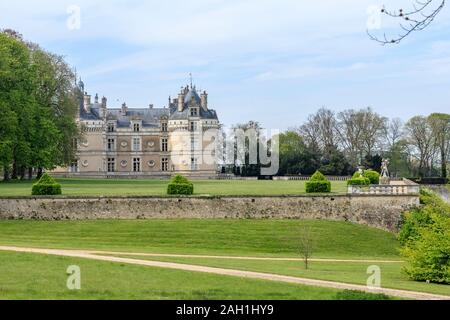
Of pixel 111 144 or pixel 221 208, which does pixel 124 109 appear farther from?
pixel 221 208

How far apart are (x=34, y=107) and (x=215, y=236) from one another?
2303 cm

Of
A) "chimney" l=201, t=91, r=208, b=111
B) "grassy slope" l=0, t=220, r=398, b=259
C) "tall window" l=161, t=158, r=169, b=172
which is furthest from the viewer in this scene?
"tall window" l=161, t=158, r=169, b=172

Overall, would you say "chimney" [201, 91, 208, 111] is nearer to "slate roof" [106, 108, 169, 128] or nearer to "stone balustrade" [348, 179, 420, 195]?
"slate roof" [106, 108, 169, 128]

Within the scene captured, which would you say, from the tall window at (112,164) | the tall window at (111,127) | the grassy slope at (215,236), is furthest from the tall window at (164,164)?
the grassy slope at (215,236)

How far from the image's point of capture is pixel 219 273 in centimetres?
1678

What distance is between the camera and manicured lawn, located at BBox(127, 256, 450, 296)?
1705cm

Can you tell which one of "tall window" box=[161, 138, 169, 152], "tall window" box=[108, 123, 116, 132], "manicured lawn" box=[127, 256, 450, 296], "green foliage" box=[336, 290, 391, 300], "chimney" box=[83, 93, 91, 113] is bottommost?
"manicured lawn" box=[127, 256, 450, 296]

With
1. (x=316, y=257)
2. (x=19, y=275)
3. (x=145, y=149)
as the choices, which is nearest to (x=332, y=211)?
(x=316, y=257)

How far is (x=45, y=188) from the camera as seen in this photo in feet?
115

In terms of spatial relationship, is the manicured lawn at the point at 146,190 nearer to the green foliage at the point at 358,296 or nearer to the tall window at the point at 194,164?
the green foliage at the point at 358,296

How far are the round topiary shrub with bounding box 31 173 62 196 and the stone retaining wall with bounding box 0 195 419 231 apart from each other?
31.0 inches

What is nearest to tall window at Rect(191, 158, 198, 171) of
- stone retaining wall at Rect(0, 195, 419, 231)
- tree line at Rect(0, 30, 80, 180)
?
tree line at Rect(0, 30, 80, 180)

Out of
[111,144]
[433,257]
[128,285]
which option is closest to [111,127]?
[111,144]

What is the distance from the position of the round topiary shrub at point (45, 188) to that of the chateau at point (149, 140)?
133 feet
